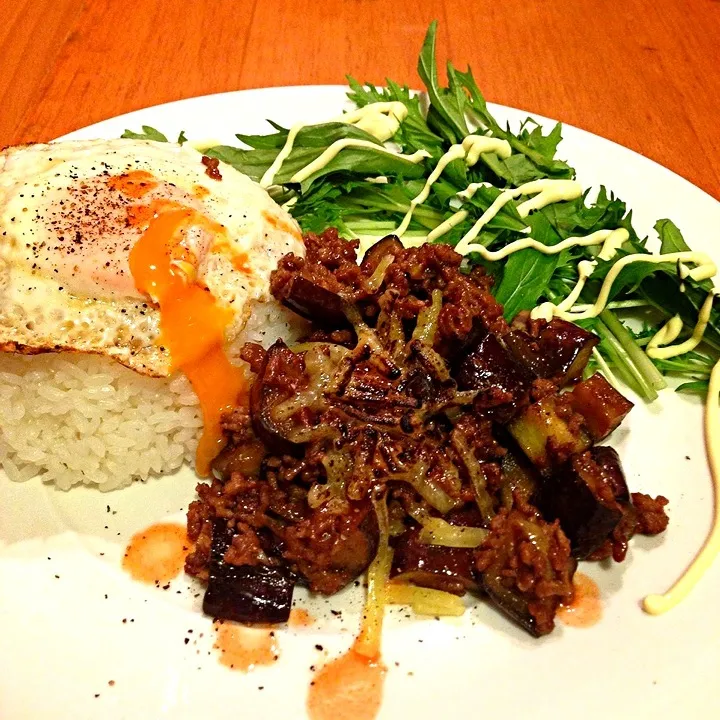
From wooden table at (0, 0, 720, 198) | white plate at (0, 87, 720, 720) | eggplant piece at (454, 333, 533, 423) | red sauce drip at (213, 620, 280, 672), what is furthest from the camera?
wooden table at (0, 0, 720, 198)

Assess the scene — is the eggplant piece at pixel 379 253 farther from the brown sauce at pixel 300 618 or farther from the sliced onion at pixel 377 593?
the brown sauce at pixel 300 618

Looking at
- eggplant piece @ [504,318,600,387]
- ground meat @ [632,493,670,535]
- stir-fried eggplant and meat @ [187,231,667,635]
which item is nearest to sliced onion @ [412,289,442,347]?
stir-fried eggplant and meat @ [187,231,667,635]

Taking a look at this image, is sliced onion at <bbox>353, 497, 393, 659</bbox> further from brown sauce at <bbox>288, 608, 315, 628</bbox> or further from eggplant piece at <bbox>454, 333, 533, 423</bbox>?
eggplant piece at <bbox>454, 333, 533, 423</bbox>

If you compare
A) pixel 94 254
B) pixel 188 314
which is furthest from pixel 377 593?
pixel 94 254

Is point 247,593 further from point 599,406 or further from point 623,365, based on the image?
point 623,365

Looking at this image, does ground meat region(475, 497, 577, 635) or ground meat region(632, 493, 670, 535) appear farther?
ground meat region(632, 493, 670, 535)

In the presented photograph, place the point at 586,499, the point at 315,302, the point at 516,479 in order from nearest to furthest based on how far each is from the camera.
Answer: the point at 586,499
the point at 516,479
the point at 315,302

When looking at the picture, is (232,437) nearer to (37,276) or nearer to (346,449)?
(346,449)
